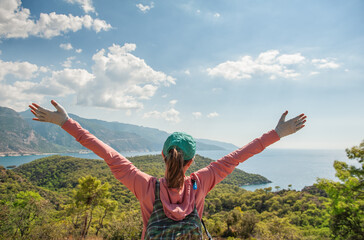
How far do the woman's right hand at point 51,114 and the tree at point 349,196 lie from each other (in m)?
9.89

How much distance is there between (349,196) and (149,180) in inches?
392

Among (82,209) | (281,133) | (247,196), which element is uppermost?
(281,133)

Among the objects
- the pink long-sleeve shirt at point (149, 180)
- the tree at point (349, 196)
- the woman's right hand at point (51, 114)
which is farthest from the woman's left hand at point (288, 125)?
the tree at point (349, 196)

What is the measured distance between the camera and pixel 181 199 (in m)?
1.05

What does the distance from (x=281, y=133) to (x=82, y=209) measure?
16.6m

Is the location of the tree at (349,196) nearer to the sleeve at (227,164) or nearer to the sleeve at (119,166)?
the sleeve at (227,164)

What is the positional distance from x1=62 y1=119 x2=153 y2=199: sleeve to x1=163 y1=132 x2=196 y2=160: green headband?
0.66 ft

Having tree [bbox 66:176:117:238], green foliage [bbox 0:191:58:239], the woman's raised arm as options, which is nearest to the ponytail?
the woman's raised arm

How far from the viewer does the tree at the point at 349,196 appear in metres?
7.52

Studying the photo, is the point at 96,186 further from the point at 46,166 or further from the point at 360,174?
the point at 46,166

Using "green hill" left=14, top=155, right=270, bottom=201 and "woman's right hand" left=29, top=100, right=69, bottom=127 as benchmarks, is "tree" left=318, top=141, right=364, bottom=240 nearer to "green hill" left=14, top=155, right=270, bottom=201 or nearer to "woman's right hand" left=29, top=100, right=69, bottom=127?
"woman's right hand" left=29, top=100, right=69, bottom=127

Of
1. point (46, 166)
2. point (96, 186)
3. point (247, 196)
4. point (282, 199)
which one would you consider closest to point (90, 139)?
point (96, 186)

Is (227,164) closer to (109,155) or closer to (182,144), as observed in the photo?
(182,144)

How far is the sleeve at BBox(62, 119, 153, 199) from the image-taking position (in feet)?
3.52
